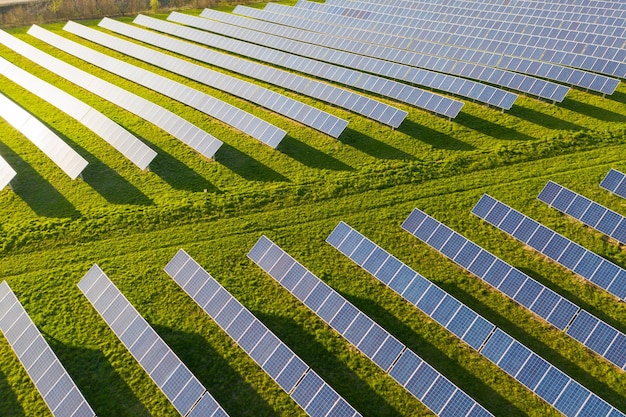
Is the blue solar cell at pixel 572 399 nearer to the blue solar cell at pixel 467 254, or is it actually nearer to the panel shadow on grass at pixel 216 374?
the blue solar cell at pixel 467 254

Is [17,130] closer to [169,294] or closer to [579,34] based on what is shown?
[169,294]

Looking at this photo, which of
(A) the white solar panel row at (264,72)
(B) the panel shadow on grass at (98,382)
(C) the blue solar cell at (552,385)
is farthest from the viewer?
(A) the white solar panel row at (264,72)

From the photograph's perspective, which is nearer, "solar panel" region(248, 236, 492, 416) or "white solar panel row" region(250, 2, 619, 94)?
"solar panel" region(248, 236, 492, 416)

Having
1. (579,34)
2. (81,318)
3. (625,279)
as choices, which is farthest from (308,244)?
(579,34)

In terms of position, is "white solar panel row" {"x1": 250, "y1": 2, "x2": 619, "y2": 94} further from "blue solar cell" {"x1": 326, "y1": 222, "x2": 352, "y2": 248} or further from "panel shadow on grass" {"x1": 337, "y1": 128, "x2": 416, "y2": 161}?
"blue solar cell" {"x1": 326, "y1": 222, "x2": 352, "y2": 248}

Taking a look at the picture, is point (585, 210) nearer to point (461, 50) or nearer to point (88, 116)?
point (461, 50)

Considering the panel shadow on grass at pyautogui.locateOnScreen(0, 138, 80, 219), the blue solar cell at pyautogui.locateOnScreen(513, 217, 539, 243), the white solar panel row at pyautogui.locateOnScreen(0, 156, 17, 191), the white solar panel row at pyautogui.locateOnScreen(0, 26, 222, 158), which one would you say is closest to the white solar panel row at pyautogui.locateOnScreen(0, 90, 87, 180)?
the panel shadow on grass at pyautogui.locateOnScreen(0, 138, 80, 219)

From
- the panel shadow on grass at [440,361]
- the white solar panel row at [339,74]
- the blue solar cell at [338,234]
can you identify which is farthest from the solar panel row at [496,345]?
the white solar panel row at [339,74]

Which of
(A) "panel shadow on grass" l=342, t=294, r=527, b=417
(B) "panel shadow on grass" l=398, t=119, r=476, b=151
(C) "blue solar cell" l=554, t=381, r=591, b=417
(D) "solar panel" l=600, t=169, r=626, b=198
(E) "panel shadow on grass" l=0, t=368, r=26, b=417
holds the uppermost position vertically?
(D) "solar panel" l=600, t=169, r=626, b=198
